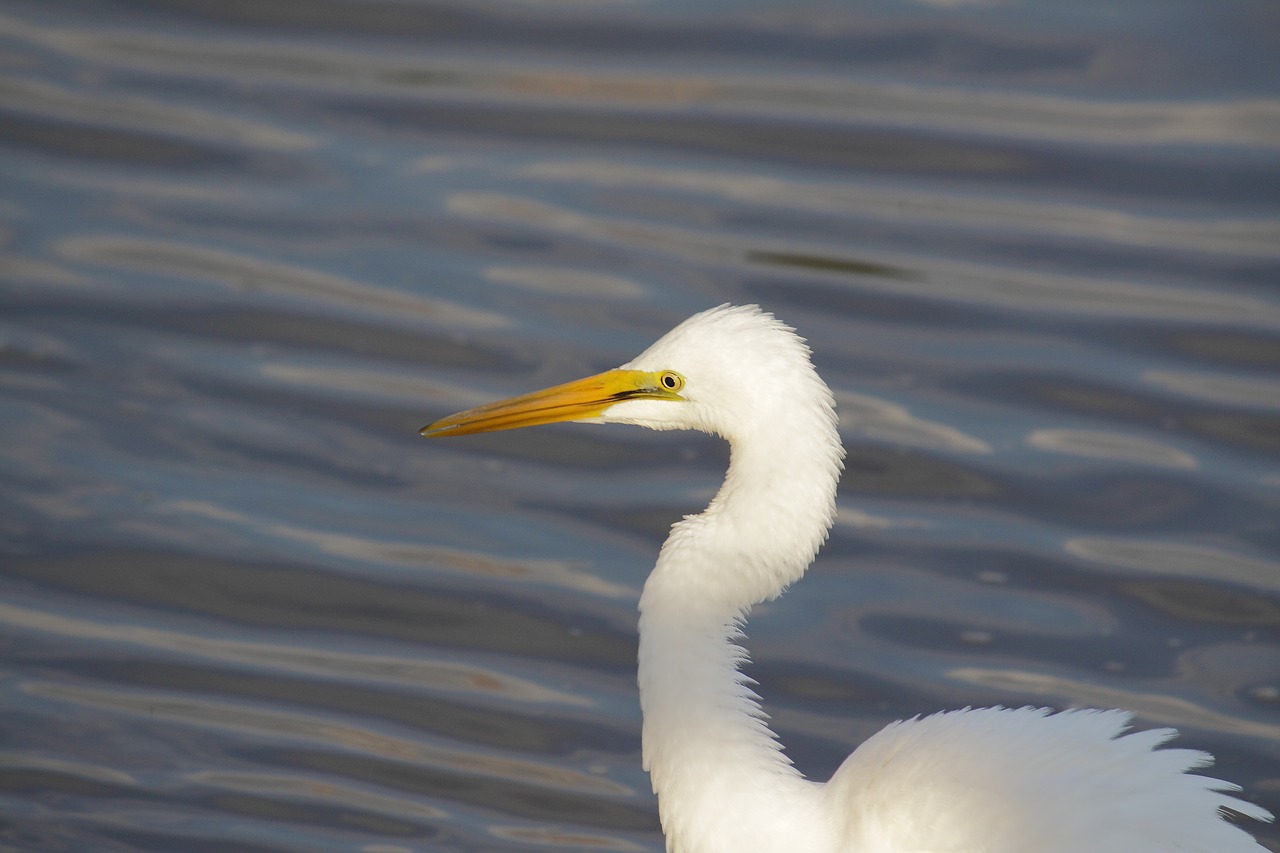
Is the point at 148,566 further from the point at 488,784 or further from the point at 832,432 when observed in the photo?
the point at 832,432

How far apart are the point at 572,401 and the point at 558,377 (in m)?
3.23

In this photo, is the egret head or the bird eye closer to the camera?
the egret head

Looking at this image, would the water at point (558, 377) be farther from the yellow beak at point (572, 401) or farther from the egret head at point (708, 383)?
the egret head at point (708, 383)

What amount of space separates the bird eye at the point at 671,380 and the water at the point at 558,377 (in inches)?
71.0

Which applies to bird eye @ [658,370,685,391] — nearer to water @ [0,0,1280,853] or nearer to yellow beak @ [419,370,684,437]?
yellow beak @ [419,370,684,437]

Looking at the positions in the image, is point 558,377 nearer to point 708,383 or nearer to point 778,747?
point 708,383

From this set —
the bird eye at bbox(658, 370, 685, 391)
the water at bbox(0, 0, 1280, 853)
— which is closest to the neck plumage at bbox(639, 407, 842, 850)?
the bird eye at bbox(658, 370, 685, 391)

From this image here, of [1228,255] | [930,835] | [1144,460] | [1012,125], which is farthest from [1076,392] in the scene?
[930,835]

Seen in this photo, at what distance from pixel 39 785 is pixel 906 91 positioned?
6.35 metres

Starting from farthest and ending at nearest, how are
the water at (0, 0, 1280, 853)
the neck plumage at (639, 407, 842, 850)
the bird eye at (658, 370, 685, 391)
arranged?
the water at (0, 0, 1280, 853)
the bird eye at (658, 370, 685, 391)
the neck plumage at (639, 407, 842, 850)

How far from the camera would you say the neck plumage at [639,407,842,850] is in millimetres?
4164

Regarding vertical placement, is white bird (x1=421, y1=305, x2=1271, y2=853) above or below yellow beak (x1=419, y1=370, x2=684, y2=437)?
below

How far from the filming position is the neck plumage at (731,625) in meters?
4.16

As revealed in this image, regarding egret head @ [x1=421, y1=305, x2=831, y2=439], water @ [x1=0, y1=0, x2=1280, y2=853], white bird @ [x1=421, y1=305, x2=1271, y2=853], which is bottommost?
white bird @ [x1=421, y1=305, x2=1271, y2=853]
